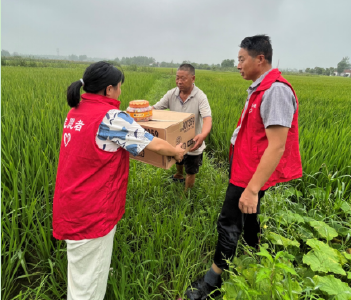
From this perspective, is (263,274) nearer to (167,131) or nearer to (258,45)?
(167,131)

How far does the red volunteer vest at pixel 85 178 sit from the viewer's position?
977 millimetres

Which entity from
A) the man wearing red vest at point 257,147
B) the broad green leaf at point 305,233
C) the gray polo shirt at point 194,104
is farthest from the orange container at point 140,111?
the broad green leaf at point 305,233

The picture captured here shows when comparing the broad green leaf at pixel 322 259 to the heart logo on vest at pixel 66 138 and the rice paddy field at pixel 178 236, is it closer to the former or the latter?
the rice paddy field at pixel 178 236

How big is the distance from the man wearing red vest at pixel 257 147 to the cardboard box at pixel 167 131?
1.50 ft

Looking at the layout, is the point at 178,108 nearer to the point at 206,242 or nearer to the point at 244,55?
the point at 244,55

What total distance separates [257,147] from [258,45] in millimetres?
583

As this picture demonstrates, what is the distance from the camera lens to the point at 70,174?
101cm

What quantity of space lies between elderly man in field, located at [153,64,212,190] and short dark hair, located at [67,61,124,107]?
1.06 metres

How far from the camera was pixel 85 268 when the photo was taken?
103cm

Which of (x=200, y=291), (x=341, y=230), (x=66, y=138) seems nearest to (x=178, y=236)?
(x=200, y=291)

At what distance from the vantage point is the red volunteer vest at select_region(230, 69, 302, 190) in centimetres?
111

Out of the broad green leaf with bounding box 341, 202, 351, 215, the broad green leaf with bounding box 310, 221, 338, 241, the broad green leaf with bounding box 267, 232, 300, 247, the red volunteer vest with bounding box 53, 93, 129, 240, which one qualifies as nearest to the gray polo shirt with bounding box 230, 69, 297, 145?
the red volunteer vest with bounding box 53, 93, 129, 240

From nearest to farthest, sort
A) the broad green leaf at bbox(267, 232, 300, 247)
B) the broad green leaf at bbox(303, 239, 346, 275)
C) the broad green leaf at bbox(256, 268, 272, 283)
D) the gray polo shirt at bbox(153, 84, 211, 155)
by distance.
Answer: the broad green leaf at bbox(256, 268, 272, 283) → the broad green leaf at bbox(303, 239, 346, 275) → the broad green leaf at bbox(267, 232, 300, 247) → the gray polo shirt at bbox(153, 84, 211, 155)

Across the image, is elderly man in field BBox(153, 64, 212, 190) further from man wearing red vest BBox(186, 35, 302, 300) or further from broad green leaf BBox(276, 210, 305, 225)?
broad green leaf BBox(276, 210, 305, 225)
